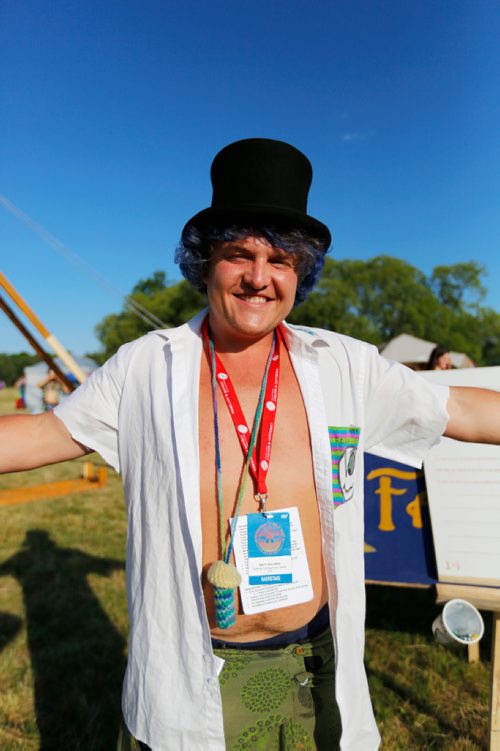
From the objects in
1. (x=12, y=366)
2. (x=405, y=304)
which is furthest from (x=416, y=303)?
(x=12, y=366)

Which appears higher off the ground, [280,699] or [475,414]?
[475,414]

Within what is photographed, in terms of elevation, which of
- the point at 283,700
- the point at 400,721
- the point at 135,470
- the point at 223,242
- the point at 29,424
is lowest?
the point at 400,721

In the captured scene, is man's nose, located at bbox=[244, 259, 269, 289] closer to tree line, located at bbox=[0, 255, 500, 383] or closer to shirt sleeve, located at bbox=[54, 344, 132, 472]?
shirt sleeve, located at bbox=[54, 344, 132, 472]

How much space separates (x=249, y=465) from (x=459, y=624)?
1447 millimetres

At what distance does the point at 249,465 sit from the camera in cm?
158

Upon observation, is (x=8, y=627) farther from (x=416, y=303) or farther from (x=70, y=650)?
(x=416, y=303)

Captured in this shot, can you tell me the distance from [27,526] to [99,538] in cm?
111

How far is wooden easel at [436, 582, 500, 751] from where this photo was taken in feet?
6.94

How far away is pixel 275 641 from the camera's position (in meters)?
1.58

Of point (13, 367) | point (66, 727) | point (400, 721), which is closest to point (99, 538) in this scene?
point (66, 727)

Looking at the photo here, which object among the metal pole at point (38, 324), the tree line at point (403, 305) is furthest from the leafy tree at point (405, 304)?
the metal pole at point (38, 324)

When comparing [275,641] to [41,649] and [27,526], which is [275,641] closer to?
[41,649]

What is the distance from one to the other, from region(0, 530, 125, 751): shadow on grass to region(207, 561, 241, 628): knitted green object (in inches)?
83.0

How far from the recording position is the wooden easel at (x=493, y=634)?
6.94 feet
